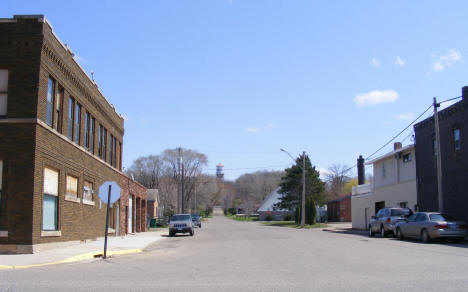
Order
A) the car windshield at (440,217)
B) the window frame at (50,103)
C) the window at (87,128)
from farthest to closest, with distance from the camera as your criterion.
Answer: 1. the window at (87,128)
2. the car windshield at (440,217)
3. the window frame at (50,103)

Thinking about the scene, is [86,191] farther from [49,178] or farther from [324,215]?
[324,215]

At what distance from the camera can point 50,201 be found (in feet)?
64.9

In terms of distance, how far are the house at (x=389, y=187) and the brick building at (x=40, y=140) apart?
79.7 ft

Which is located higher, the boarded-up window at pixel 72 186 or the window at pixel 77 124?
the window at pixel 77 124

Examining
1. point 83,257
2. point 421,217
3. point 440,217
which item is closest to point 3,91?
point 83,257

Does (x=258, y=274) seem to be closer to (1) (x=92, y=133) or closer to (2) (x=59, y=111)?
(2) (x=59, y=111)

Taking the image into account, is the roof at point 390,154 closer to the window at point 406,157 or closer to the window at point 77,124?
the window at point 406,157

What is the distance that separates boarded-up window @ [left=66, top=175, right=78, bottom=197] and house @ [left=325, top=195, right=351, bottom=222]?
161 feet

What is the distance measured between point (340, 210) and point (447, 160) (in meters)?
42.4

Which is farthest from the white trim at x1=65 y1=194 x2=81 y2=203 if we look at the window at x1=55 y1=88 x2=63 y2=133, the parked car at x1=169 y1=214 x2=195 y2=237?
the parked car at x1=169 y1=214 x2=195 y2=237

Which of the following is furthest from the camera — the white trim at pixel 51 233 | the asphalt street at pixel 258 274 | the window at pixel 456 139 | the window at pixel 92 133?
the window at pixel 456 139

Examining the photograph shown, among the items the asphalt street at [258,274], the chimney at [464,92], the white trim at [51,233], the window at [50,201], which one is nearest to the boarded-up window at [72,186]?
the window at [50,201]

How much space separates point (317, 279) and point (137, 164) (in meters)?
89.0

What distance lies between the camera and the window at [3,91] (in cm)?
1816
